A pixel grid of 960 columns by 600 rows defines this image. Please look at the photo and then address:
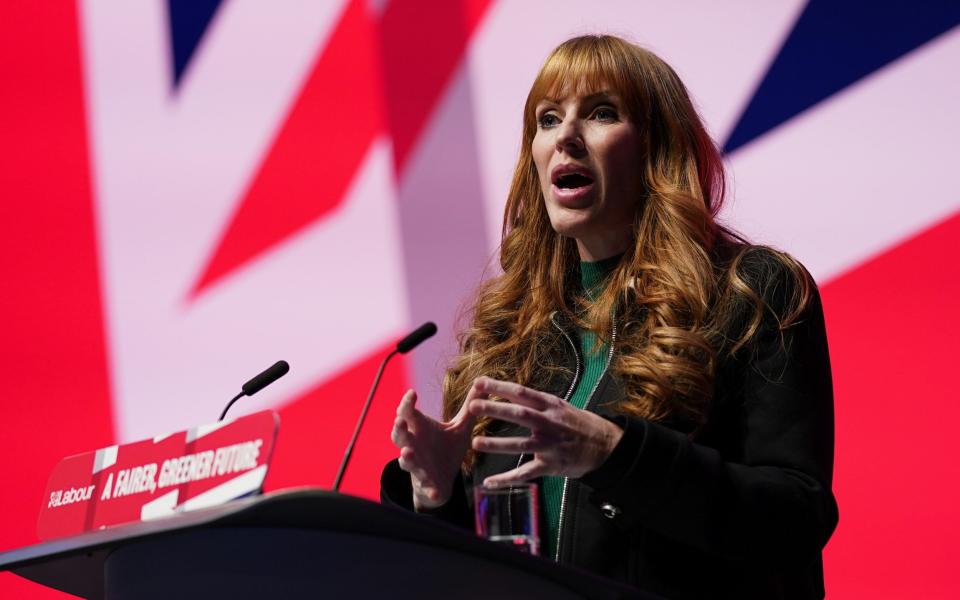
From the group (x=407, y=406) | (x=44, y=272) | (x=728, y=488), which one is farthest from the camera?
(x=44, y=272)

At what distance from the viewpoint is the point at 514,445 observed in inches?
50.4

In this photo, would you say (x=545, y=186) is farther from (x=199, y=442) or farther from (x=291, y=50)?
(x=291, y=50)

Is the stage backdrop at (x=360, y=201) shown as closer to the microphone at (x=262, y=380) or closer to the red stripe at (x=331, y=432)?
the red stripe at (x=331, y=432)

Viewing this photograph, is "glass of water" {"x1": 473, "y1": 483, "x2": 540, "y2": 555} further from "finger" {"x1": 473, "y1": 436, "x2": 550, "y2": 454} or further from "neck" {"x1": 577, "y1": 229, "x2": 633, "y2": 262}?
"neck" {"x1": 577, "y1": 229, "x2": 633, "y2": 262}

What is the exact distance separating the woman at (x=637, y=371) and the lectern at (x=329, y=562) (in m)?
A: 0.18

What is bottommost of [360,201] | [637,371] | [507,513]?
[507,513]

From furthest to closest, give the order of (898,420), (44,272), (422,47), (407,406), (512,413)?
1. (422,47)
2. (44,272)
3. (898,420)
4. (407,406)
5. (512,413)

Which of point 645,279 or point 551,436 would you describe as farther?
point 645,279

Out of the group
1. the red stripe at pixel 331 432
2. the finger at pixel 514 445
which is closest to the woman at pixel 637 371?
the finger at pixel 514 445

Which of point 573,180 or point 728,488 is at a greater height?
point 573,180

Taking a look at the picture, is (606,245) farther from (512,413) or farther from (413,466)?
(512,413)

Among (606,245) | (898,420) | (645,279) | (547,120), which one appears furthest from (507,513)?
(898,420)

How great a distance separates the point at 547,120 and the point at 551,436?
0.88m

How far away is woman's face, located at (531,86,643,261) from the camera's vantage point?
1.91 meters
